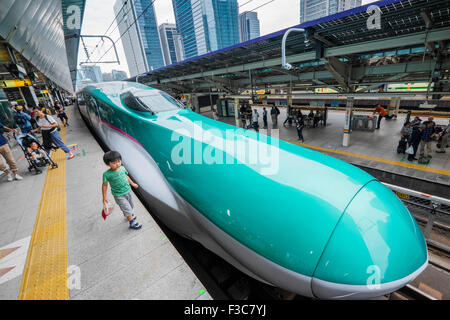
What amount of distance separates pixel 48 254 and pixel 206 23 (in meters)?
147

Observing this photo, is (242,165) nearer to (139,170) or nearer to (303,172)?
(303,172)

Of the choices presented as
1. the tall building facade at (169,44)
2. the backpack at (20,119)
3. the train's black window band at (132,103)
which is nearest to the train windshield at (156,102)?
the train's black window band at (132,103)

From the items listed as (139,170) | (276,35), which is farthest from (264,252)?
(276,35)

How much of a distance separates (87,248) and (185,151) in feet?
7.18

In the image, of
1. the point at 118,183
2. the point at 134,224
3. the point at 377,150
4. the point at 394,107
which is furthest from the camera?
the point at 394,107

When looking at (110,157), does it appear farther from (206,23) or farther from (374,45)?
(206,23)

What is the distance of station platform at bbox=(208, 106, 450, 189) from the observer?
866 cm

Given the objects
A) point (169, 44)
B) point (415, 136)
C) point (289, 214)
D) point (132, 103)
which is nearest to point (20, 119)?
point (132, 103)

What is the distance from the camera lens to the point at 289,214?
7.23 ft

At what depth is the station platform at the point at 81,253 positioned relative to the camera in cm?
255

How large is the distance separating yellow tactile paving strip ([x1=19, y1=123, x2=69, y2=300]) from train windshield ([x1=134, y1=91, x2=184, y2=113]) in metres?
2.85

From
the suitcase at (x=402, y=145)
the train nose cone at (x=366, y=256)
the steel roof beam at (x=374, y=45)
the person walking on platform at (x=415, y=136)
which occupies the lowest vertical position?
the suitcase at (x=402, y=145)

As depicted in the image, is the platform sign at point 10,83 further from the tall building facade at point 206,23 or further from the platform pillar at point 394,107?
the tall building facade at point 206,23

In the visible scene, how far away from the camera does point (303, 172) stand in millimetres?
2443
